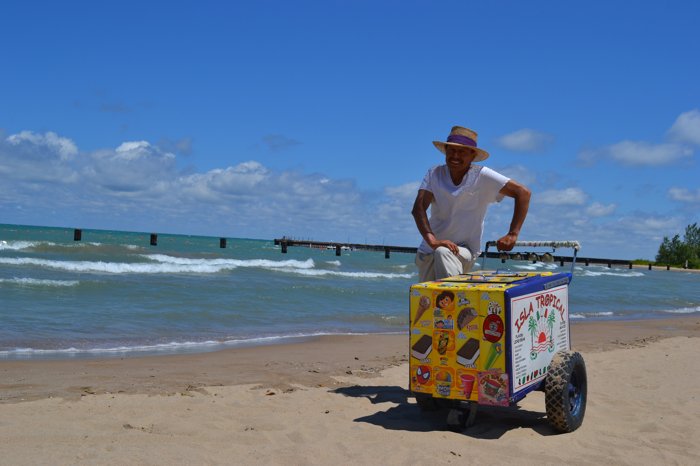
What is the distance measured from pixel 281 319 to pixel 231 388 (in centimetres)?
555

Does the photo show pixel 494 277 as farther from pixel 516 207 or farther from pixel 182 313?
pixel 182 313

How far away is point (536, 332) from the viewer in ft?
13.2

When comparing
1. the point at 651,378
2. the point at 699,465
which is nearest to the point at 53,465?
the point at 699,465

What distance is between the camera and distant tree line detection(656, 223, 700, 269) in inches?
2990

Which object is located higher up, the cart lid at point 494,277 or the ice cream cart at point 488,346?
the cart lid at point 494,277

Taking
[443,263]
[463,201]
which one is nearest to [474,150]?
[463,201]

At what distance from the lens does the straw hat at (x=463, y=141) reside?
4.72 meters

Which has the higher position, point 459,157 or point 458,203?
point 459,157

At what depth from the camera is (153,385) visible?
5223 millimetres

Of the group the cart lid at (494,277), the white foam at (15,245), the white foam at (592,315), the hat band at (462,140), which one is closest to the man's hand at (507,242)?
the cart lid at (494,277)

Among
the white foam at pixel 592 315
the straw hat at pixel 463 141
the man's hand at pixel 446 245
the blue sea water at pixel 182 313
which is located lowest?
the white foam at pixel 592 315

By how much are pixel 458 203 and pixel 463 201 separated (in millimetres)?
37

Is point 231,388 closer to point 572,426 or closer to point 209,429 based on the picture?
point 209,429

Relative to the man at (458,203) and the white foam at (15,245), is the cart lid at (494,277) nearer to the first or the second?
the man at (458,203)
